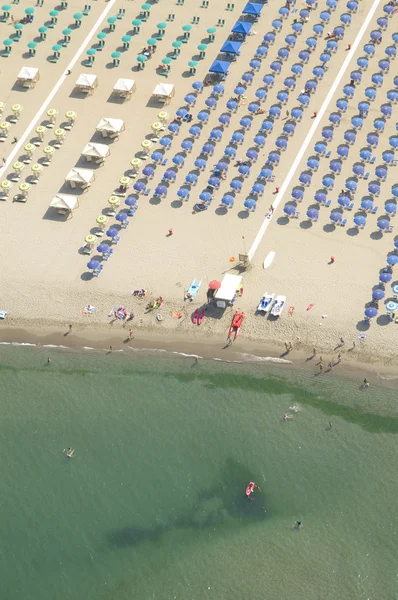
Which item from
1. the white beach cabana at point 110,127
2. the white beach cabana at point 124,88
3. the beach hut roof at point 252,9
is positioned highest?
the beach hut roof at point 252,9

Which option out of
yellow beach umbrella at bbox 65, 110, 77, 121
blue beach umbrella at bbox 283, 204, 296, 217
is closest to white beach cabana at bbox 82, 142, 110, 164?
yellow beach umbrella at bbox 65, 110, 77, 121

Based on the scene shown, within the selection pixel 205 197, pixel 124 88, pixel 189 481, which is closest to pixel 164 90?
pixel 124 88

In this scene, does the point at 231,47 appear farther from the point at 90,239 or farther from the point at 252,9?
the point at 90,239

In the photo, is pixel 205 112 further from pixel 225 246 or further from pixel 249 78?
pixel 225 246

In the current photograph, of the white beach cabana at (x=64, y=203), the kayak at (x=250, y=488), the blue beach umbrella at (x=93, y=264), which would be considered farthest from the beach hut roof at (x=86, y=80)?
the kayak at (x=250, y=488)

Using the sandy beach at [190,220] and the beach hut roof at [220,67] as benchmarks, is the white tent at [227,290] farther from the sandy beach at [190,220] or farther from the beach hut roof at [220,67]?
the beach hut roof at [220,67]

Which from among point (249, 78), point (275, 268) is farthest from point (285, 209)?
point (249, 78)
